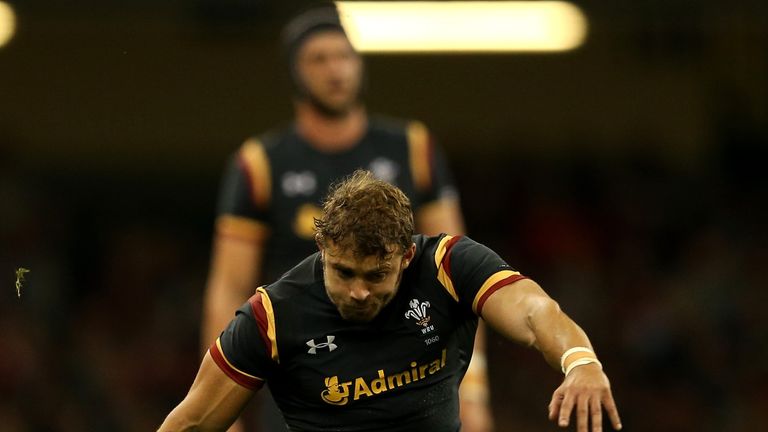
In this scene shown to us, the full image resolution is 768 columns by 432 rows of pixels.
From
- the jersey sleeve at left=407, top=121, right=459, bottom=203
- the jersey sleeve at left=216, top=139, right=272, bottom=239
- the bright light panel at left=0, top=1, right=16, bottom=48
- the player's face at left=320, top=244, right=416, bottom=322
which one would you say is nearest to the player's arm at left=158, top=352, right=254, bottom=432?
the player's face at left=320, top=244, right=416, bottom=322

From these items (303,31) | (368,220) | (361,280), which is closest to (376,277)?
(361,280)

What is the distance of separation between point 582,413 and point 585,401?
4 cm

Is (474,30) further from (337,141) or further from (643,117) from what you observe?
(337,141)

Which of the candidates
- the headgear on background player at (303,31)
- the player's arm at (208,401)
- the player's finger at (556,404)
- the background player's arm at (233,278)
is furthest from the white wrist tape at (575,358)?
the headgear on background player at (303,31)

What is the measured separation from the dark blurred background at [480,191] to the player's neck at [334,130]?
6.46 m

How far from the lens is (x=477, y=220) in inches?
604

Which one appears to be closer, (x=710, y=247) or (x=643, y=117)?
(x=710, y=247)

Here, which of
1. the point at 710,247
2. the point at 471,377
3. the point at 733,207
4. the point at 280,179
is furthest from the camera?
the point at 733,207

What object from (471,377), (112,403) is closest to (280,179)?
(471,377)

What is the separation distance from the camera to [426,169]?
258 inches

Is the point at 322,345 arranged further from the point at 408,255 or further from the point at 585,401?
the point at 585,401

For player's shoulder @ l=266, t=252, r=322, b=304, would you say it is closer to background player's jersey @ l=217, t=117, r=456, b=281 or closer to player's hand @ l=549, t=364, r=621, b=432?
player's hand @ l=549, t=364, r=621, b=432

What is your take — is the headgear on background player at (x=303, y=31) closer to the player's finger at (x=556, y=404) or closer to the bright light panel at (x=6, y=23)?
the player's finger at (x=556, y=404)

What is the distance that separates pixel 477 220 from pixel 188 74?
10.7ft
